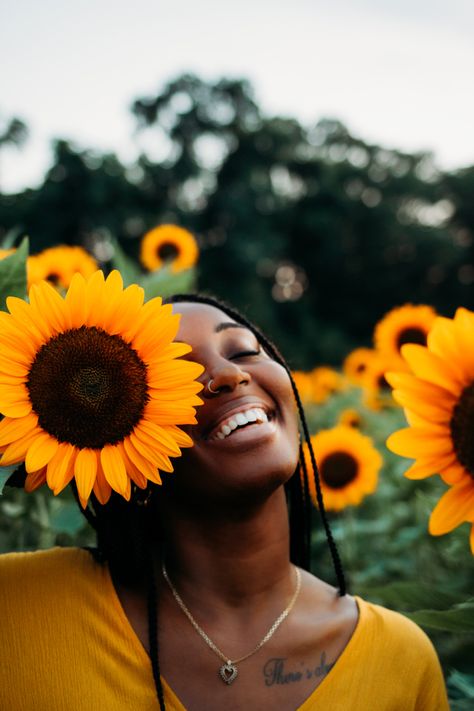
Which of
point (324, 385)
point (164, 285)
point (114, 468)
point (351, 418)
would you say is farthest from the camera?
point (324, 385)

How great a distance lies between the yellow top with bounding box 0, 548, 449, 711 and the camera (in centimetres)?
173

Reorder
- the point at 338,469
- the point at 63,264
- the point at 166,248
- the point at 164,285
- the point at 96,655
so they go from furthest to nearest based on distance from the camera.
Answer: the point at 166,248, the point at 338,469, the point at 63,264, the point at 164,285, the point at 96,655

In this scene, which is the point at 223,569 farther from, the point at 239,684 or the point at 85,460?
the point at 85,460

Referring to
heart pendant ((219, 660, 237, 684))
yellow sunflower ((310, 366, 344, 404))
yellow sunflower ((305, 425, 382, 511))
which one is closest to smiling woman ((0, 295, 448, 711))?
heart pendant ((219, 660, 237, 684))

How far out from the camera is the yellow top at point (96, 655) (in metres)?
1.73

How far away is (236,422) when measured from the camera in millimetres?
1855

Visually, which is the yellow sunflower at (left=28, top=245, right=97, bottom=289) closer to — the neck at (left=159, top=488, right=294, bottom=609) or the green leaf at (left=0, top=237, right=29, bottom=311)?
the green leaf at (left=0, top=237, right=29, bottom=311)

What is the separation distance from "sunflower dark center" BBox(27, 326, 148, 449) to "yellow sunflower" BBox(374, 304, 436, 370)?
10.8 feet

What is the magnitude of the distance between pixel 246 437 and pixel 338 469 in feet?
7.91

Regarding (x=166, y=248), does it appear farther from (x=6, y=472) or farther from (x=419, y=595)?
(x=6, y=472)

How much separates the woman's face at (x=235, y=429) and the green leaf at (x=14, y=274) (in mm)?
450

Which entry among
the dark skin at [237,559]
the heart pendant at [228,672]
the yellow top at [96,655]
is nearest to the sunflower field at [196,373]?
the yellow top at [96,655]

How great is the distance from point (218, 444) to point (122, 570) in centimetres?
44

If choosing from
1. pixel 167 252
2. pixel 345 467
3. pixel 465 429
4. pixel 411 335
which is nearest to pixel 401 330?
pixel 411 335
